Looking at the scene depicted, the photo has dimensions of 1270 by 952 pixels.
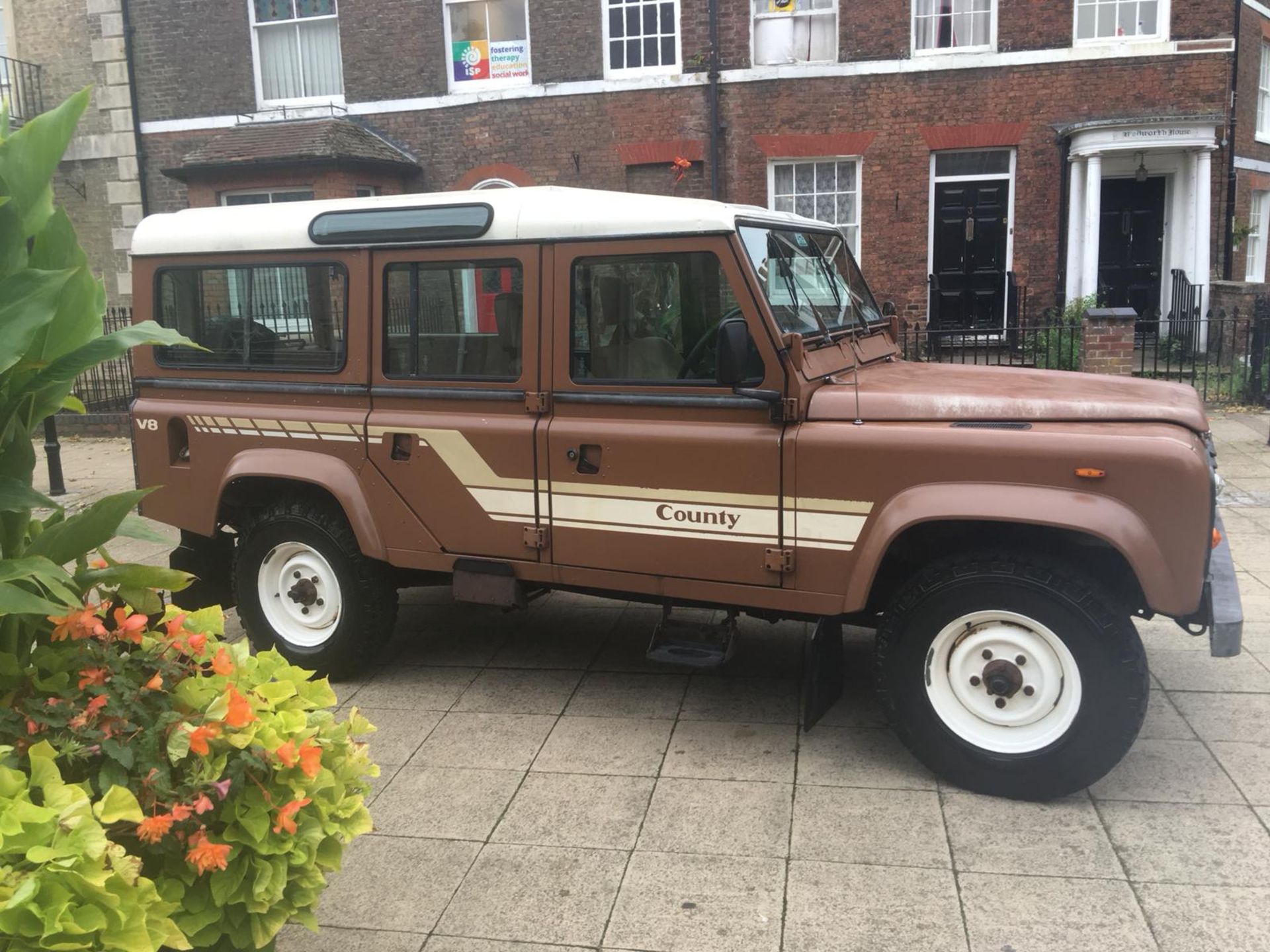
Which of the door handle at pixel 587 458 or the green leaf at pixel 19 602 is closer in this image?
the green leaf at pixel 19 602

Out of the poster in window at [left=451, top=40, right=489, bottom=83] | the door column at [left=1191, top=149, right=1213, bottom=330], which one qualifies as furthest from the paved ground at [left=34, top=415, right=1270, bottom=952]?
the poster in window at [left=451, top=40, right=489, bottom=83]

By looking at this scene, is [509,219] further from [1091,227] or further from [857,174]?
[1091,227]

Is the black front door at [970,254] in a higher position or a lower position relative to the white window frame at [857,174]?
lower

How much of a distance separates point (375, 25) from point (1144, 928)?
15.9 m

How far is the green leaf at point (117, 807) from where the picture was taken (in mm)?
2145

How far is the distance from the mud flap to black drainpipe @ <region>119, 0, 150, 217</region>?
1582cm

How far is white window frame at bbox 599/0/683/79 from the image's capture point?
14930mm

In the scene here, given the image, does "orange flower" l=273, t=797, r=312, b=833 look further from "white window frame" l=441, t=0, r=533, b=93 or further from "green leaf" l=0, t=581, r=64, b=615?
"white window frame" l=441, t=0, r=533, b=93

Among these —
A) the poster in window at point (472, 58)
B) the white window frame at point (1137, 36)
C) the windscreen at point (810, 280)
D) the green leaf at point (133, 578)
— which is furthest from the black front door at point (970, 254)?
the green leaf at point (133, 578)

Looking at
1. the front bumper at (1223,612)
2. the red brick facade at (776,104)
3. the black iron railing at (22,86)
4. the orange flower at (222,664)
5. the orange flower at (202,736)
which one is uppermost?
the black iron railing at (22,86)

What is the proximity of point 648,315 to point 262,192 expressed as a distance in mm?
13170

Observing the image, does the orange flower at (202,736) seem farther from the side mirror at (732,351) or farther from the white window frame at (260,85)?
the white window frame at (260,85)

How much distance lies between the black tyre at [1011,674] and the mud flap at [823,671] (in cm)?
34

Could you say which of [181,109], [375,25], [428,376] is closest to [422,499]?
[428,376]
